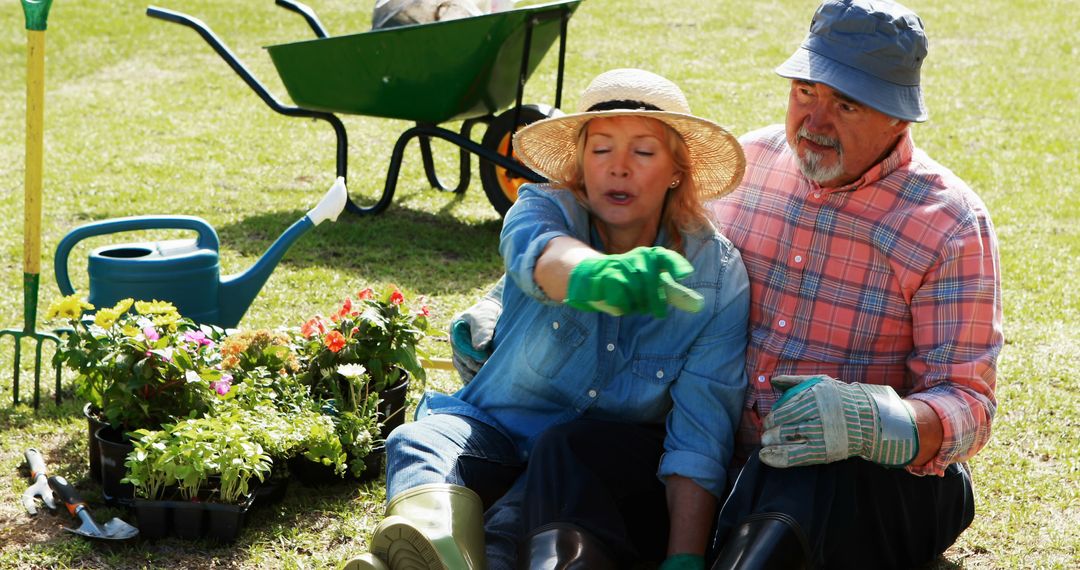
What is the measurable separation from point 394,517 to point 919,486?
1021 mm

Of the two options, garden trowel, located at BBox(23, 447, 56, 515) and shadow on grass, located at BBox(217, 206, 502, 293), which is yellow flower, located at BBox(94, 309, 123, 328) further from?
shadow on grass, located at BBox(217, 206, 502, 293)

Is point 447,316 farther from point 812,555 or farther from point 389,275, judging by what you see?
point 812,555

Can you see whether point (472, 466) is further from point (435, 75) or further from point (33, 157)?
point (435, 75)

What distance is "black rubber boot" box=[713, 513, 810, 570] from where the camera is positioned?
2143 mm

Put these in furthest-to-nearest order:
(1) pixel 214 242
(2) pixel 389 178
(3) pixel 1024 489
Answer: (2) pixel 389 178 < (1) pixel 214 242 < (3) pixel 1024 489

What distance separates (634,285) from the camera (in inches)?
78.8

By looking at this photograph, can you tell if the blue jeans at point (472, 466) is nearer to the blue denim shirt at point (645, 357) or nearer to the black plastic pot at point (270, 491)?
the blue denim shirt at point (645, 357)

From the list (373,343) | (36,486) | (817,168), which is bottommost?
(36,486)

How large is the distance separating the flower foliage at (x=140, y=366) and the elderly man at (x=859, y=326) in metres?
1.01

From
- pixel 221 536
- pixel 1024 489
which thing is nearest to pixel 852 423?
pixel 1024 489

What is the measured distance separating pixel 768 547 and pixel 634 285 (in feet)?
1.80

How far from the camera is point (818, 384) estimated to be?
88.0 inches

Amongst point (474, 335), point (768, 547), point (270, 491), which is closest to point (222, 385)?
point (270, 491)

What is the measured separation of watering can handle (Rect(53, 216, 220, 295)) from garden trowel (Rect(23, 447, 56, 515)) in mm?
574
